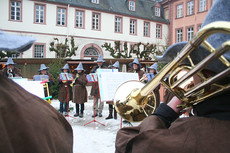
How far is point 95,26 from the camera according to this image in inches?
861

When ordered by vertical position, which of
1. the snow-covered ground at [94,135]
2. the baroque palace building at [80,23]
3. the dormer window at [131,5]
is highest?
the dormer window at [131,5]

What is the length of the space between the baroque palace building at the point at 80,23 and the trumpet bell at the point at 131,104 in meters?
18.0

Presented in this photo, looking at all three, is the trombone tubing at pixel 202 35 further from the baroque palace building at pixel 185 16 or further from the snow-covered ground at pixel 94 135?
the baroque palace building at pixel 185 16

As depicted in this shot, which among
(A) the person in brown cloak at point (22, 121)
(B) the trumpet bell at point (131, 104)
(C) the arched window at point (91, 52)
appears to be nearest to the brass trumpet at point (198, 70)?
(B) the trumpet bell at point (131, 104)

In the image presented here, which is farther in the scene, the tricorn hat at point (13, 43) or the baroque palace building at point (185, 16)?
the baroque palace building at point (185, 16)

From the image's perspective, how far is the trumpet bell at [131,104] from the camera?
1.82 metres

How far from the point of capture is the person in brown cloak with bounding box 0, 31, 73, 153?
69cm

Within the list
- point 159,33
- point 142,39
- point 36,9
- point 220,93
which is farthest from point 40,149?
point 159,33

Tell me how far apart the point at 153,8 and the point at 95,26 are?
11082mm

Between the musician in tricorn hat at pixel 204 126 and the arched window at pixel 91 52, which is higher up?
the arched window at pixel 91 52

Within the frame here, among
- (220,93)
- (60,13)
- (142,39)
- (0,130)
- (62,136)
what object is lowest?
(62,136)

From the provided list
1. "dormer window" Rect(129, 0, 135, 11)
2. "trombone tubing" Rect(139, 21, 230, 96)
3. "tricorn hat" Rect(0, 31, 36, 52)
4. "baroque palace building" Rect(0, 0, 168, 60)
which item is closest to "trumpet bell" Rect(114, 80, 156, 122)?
"trombone tubing" Rect(139, 21, 230, 96)

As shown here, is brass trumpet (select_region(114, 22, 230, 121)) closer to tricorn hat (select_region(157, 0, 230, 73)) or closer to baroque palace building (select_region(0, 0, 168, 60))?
tricorn hat (select_region(157, 0, 230, 73))

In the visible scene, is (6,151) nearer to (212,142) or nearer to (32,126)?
(32,126)
